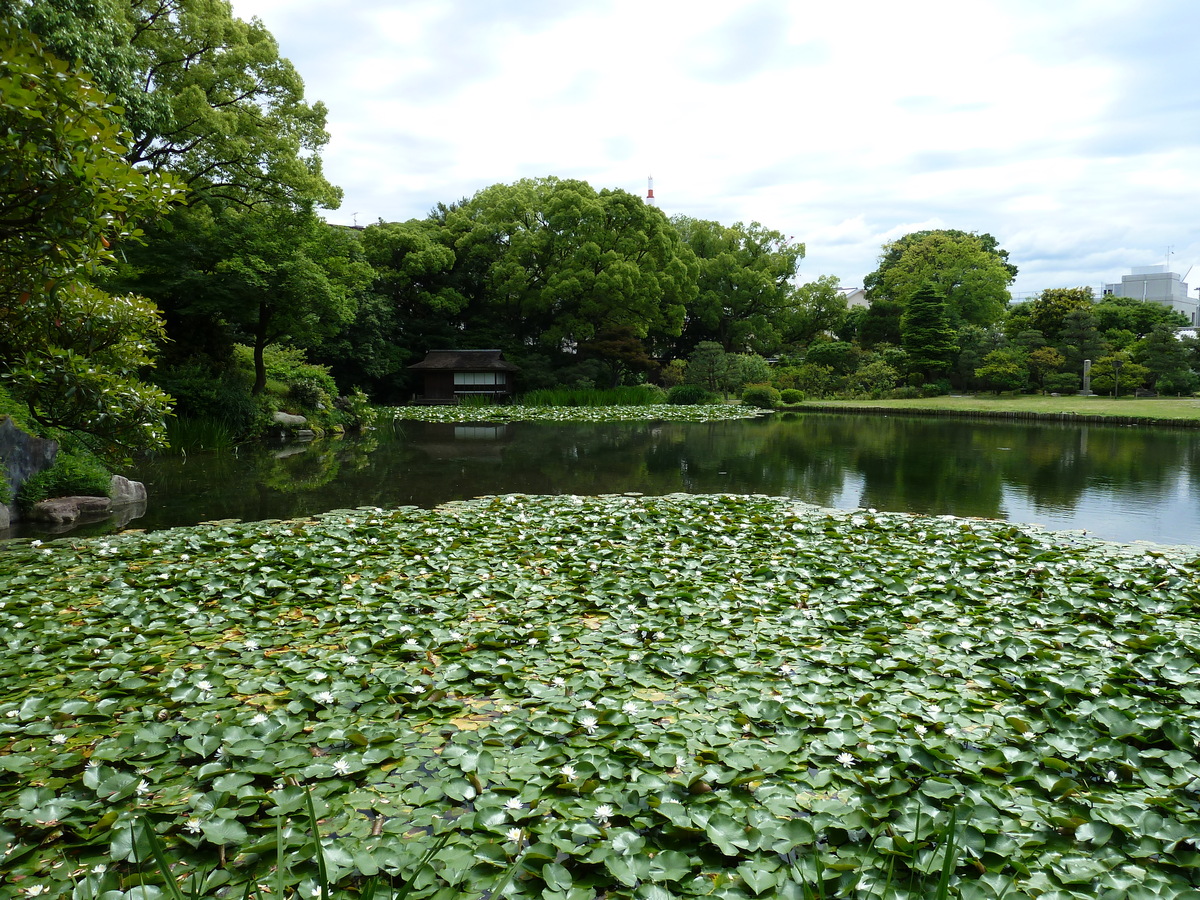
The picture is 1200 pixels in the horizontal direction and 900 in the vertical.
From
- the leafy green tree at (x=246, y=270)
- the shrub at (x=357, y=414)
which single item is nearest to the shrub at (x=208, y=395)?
the leafy green tree at (x=246, y=270)

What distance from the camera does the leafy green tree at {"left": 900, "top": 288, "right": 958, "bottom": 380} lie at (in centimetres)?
3078

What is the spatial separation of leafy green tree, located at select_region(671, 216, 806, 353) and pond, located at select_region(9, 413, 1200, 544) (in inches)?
740

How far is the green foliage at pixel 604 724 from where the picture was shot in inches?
79.0

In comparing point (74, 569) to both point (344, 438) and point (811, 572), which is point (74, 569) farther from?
point (344, 438)

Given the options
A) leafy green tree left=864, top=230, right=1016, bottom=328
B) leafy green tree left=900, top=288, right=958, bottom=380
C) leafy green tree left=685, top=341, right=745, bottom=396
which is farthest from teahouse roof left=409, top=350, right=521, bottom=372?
leafy green tree left=864, top=230, right=1016, bottom=328

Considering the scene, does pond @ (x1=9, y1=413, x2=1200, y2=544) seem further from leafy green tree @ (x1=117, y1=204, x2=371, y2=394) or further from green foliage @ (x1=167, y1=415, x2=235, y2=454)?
leafy green tree @ (x1=117, y1=204, x2=371, y2=394)

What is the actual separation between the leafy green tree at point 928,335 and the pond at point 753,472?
1344cm

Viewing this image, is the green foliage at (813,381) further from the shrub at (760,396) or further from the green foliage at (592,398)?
the green foliage at (592,398)

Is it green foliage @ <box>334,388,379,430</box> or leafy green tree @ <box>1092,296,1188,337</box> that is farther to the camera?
leafy green tree @ <box>1092,296,1188,337</box>

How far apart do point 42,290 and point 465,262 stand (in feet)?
95.2

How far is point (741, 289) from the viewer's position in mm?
35625

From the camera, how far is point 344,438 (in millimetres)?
16969

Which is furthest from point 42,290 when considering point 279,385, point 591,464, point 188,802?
point 279,385

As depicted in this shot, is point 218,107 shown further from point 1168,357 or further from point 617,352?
point 1168,357
